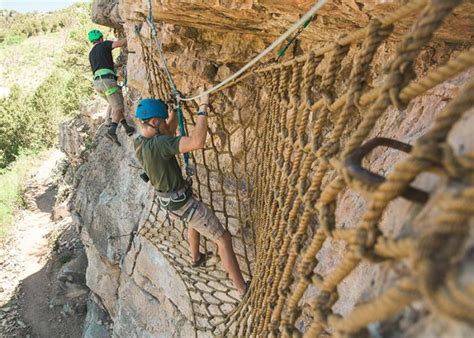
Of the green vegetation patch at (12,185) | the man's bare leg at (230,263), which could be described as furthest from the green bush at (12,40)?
the man's bare leg at (230,263)

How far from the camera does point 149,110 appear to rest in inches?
82.9

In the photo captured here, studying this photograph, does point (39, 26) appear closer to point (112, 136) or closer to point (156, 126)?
point (112, 136)

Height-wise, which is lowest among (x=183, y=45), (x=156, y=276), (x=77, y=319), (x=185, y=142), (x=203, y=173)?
(x=77, y=319)

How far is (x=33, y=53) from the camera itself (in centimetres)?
1881

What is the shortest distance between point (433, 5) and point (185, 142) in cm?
145

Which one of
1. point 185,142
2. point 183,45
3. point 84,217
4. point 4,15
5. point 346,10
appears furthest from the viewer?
point 4,15

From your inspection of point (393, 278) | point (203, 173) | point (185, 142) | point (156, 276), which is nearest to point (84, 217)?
point (156, 276)

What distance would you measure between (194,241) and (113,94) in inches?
86.3

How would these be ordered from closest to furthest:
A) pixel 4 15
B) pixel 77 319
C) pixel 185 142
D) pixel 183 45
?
1. pixel 185 142
2. pixel 183 45
3. pixel 77 319
4. pixel 4 15

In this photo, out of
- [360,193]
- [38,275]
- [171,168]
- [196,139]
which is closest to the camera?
[360,193]

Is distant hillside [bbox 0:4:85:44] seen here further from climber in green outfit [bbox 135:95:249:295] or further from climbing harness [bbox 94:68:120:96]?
climber in green outfit [bbox 135:95:249:295]

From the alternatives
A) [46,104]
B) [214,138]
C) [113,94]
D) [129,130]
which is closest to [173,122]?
[214,138]

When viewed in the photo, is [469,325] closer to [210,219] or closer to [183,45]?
[210,219]

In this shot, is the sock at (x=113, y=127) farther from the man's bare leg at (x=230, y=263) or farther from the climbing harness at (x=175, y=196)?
the man's bare leg at (x=230, y=263)
